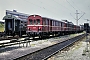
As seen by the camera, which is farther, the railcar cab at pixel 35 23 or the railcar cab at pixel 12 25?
the railcar cab at pixel 12 25

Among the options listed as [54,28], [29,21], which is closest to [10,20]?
[29,21]

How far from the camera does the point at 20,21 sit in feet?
96.2

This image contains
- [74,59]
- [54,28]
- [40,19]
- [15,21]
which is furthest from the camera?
[54,28]

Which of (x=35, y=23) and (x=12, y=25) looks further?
(x=12, y=25)

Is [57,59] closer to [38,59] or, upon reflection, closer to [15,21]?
[38,59]

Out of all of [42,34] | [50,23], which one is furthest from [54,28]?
[42,34]

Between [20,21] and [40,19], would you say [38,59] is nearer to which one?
[40,19]

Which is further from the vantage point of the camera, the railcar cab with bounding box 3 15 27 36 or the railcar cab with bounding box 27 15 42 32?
the railcar cab with bounding box 3 15 27 36

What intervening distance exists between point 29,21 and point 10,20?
3.85 metres

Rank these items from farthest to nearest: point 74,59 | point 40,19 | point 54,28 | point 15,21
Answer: point 54,28 → point 15,21 → point 40,19 → point 74,59

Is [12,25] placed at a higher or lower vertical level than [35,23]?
lower

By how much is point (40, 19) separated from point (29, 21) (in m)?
2.12

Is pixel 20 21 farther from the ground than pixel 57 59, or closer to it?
farther from the ground

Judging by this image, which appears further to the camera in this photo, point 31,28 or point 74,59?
point 31,28
